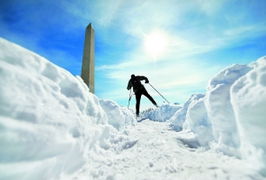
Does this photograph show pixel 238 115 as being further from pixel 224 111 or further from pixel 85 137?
pixel 85 137

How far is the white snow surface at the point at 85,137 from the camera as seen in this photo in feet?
5.30

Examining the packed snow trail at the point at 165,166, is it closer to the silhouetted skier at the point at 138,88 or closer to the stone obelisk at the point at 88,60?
the stone obelisk at the point at 88,60

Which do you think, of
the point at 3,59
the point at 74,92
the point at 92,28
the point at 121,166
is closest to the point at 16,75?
the point at 3,59

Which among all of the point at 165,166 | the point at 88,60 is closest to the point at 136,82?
the point at 88,60

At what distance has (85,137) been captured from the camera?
2.57 m

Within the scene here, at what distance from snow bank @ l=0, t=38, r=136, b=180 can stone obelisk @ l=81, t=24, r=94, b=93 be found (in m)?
3.52

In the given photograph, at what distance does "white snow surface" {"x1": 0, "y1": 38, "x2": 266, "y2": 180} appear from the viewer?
1614 millimetres

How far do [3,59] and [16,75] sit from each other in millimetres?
233

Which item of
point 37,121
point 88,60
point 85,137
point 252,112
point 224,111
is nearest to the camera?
point 37,121

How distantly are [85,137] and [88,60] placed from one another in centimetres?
450

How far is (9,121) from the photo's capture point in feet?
5.02

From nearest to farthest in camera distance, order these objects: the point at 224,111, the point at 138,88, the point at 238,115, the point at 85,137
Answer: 1. the point at 238,115
2. the point at 85,137
3. the point at 224,111
4. the point at 138,88

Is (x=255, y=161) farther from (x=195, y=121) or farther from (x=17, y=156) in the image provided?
(x=17, y=156)

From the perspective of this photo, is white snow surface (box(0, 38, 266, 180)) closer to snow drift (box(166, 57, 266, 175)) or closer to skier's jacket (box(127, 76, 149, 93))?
snow drift (box(166, 57, 266, 175))
